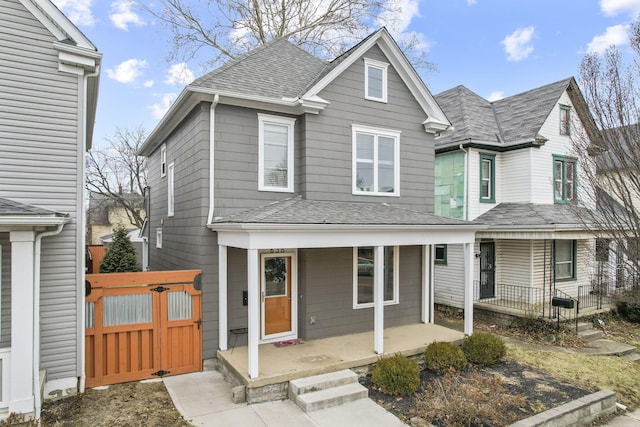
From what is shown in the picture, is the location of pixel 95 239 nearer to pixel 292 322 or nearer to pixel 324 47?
pixel 324 47

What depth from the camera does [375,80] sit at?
1002 cm

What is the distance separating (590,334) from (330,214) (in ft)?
29.8

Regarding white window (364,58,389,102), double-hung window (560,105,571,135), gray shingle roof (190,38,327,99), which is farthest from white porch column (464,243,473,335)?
double-hung window (560,105,571,135)

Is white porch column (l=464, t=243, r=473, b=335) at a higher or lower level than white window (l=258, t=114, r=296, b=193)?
lower

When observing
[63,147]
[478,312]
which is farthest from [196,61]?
[478,312]

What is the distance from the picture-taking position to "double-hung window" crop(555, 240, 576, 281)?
14352 mm

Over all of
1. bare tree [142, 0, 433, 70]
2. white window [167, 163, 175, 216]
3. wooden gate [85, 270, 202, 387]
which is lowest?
wooden gate [85, 270, 202, 387]

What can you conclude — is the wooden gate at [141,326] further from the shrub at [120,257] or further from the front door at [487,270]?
the front door at [487,270]

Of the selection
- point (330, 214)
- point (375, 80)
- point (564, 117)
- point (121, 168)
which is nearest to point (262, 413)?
point (330, 214)

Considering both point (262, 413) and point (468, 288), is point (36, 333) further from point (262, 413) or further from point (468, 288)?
point (468, 288)

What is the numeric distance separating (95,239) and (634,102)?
4191cm

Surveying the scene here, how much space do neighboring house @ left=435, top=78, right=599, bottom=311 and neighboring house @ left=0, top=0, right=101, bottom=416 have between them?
1073cm

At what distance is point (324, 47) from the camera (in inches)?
778

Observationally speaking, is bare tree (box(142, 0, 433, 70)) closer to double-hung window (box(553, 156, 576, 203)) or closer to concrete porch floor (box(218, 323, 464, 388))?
double-hung window (box(553, 156, 576, 203))
